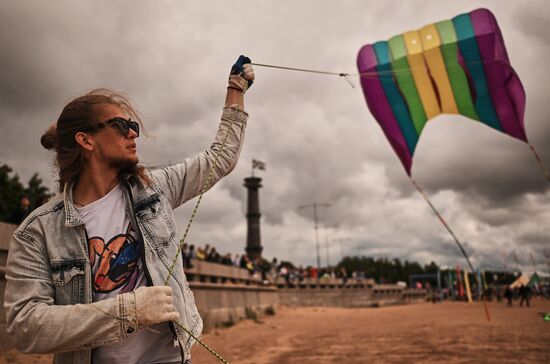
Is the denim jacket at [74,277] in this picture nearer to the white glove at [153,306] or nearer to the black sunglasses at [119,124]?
the white glove at [153,306]

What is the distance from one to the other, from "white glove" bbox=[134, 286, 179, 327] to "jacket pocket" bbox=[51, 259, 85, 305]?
0.24 m

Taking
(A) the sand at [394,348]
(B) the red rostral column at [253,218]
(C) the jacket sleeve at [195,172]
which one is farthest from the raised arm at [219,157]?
(B) the red rostral column at [253,218]

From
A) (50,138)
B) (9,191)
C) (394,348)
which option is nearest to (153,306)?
(50,138)

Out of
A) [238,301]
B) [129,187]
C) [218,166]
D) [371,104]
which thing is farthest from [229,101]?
[238,301]

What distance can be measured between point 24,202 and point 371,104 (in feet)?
22.1

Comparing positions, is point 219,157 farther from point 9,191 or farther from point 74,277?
point 9,191

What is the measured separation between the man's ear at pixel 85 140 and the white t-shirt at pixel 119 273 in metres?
0.25

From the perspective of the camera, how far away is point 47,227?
168 cm

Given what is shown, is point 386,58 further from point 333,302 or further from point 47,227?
point 333,302

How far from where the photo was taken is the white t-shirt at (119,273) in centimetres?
163

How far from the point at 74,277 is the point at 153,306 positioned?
0.34m

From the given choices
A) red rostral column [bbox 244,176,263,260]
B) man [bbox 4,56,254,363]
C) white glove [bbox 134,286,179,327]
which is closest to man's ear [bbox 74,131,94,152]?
man [bbox 4,56,254,363]

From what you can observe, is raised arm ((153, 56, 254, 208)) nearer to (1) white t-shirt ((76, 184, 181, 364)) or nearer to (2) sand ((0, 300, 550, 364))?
(1) white t-shirt ((76, 184, 181, 364))

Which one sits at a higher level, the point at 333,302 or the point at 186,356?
the point at 186,356
